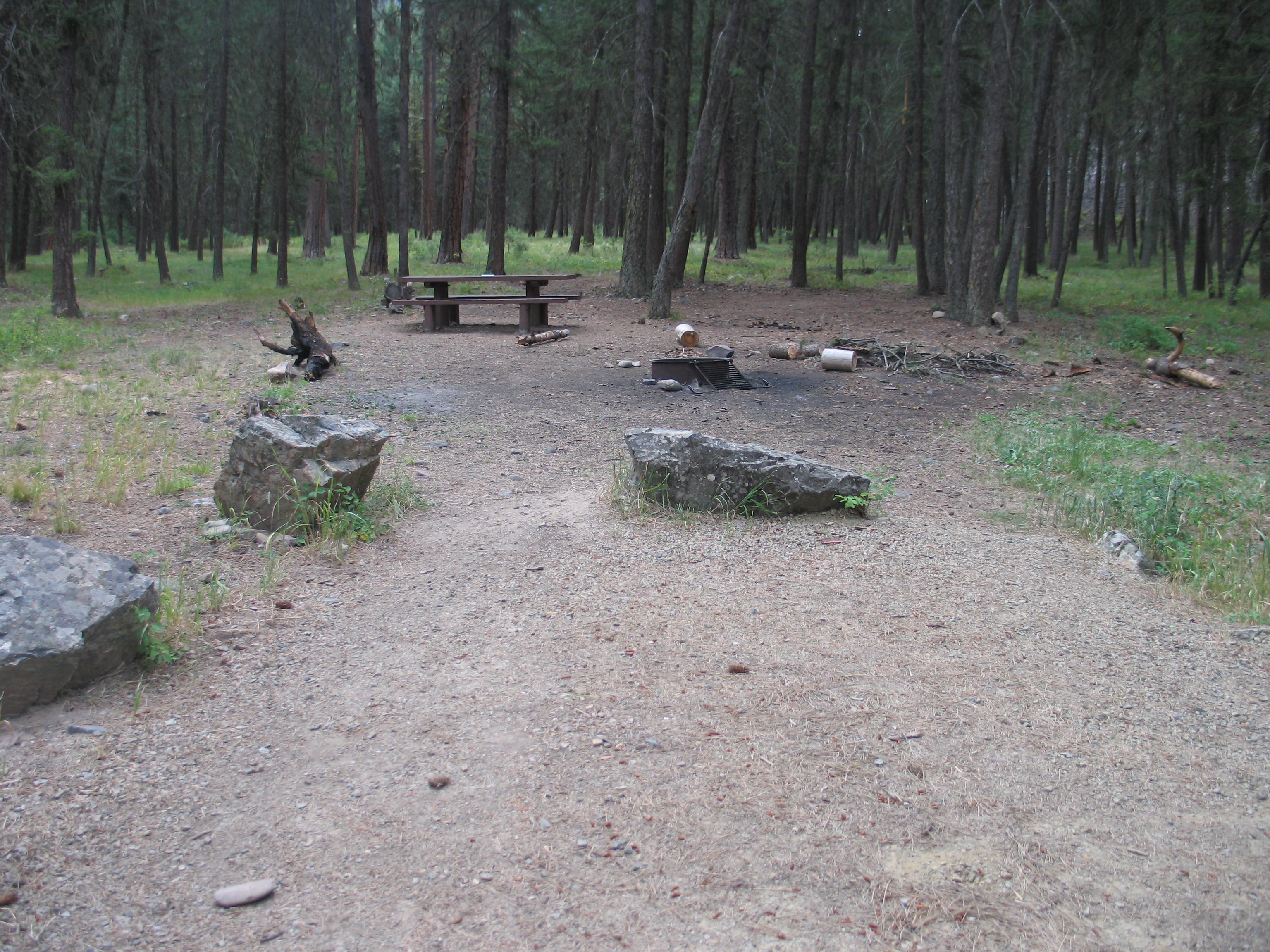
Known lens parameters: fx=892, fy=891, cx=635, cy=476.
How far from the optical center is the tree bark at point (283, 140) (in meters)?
18.0

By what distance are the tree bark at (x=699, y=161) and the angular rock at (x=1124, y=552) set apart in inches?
379

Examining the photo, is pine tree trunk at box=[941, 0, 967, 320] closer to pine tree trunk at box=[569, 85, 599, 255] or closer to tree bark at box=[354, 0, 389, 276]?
tree bark at box=[354, 0, 389, 276]

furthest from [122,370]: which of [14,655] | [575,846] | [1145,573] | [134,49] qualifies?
[134,49]

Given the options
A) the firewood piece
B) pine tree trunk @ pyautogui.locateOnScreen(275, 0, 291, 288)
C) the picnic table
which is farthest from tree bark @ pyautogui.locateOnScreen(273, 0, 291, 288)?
the firewood piece

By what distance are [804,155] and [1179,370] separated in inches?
376

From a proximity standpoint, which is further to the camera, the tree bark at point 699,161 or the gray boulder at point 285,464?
the tree bark at point 699,161

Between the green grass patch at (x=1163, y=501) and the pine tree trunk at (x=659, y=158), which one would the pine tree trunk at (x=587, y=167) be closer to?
the pine tree trunk at (x=659, y=158)

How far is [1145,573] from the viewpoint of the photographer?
15.4 ft

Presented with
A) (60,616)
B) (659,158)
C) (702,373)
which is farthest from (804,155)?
(60,616)

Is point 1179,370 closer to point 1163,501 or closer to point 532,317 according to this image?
point 1163,501

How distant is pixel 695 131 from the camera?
86.8ft

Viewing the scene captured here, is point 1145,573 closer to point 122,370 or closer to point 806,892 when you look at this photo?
point 806,892

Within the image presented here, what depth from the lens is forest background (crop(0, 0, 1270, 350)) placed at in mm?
14016

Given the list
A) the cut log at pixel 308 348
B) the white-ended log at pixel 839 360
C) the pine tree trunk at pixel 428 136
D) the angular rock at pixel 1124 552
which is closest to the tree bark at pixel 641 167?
the white-ended log at pixel 839 360
